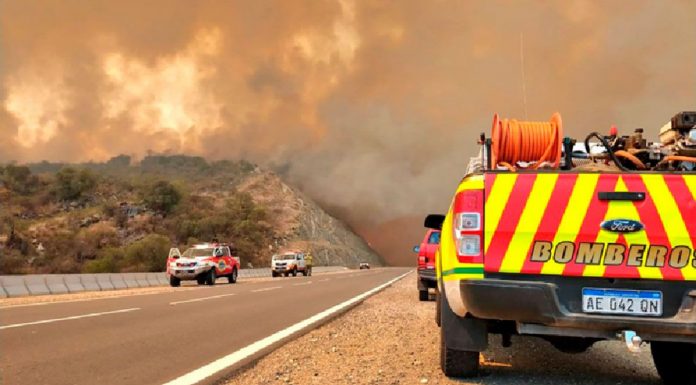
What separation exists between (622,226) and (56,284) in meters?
23.1

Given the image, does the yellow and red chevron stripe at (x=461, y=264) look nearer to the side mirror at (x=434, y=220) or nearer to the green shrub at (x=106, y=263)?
the side mirror at (x=434, y=220)

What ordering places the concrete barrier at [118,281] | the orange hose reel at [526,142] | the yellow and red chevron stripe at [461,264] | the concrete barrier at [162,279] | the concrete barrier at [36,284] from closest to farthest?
the yellow and red chevron stripe at [461,264], the orange hose reel at [526,142], the concrete barrier at [36,284], the concrete barrier at [118,281], the concrete barrier at [162,279]

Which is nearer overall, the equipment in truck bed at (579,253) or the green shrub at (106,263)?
the equipment in truck bed at (579,253)

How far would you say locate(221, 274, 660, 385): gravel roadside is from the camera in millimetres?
6203

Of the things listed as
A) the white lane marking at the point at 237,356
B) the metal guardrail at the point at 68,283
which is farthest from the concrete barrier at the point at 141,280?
the white lane marking at the point at 237,356

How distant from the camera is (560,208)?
16.7 ft

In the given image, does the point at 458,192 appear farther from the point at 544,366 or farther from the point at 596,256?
the point at 544,366

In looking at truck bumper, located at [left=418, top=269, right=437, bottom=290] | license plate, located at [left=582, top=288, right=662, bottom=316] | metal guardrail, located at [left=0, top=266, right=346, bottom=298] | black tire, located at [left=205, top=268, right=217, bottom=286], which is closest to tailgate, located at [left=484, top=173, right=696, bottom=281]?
license plate, located at [left=582, top=288, right=662, bottom=316]

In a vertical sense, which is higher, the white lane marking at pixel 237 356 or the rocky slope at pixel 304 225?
the rocky slope at pixel 304 225

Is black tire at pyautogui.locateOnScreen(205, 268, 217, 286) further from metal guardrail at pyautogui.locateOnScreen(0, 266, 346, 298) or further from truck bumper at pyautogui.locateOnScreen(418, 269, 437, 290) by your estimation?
truck bumper at pyautogui.locateOnScreen(418, 269, 437, 290)

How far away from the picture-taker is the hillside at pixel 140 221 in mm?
73250

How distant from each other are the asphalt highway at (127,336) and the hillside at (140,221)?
56.5 meters

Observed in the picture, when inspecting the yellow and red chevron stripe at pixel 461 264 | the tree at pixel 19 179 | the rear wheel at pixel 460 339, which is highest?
the tree at pixel 19 179

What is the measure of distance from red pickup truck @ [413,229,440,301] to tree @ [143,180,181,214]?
296 feet
